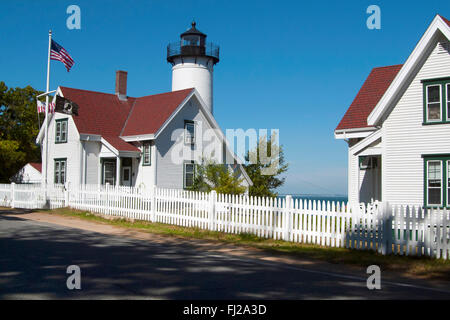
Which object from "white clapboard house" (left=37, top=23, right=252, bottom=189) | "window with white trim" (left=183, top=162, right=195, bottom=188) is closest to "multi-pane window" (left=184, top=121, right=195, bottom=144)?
"white clapboard house" (left=37, top=23, right=252, bottom=189)

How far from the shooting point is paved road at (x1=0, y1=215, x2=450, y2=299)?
7457 millimetres

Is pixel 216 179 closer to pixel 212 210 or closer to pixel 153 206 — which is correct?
pixel 153 206

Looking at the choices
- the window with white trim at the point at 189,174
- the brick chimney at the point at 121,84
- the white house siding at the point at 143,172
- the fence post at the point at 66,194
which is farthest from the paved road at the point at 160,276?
the brick chimney at the point at 121,84

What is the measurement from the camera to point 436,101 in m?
17.3

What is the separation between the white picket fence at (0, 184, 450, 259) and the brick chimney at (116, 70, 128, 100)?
11.7 meters

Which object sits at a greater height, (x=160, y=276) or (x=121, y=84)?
(x=121, y=84)

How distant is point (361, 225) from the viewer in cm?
1308

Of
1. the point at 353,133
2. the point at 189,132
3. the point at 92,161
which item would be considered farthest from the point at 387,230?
the point at 92,161

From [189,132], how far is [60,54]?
912 cm

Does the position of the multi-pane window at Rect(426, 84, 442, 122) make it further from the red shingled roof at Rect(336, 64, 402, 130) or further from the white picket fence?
the red shingled roof at Rect(336, 64, 402, 130)

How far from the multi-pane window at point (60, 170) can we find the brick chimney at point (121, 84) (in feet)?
21.0

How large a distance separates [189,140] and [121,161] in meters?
4.60
